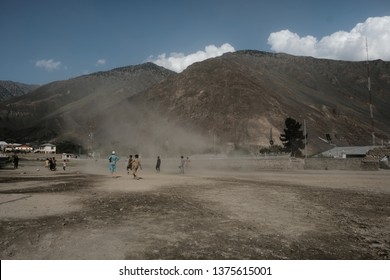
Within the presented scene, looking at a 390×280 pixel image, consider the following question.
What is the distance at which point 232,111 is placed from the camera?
94.3 m

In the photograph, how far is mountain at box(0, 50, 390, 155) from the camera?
297 ft

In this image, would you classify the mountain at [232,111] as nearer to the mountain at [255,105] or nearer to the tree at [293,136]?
the mountain at [255,105]

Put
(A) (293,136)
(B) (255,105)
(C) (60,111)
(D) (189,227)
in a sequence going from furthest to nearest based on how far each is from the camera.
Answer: (C) (60,111), (B) (255,105), (A) (293,136), (D) (189,227)

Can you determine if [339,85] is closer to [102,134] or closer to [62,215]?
[102,134]

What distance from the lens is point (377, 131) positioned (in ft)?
354

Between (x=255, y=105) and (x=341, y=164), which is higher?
(x=255, y=105)

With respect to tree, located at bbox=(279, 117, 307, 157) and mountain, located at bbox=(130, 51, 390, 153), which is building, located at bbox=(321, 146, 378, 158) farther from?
mountain, located at bbox=(130, 51, 390, 153)

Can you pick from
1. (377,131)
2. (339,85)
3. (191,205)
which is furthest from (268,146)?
(339,85)

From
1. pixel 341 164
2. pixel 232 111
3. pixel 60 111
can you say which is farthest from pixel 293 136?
pixel 60 111

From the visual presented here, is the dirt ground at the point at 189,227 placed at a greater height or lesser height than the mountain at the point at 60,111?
lesser

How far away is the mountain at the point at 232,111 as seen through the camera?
9038 cm

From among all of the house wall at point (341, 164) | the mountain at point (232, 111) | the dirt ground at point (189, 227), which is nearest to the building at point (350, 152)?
the house wall at point (341, 164)

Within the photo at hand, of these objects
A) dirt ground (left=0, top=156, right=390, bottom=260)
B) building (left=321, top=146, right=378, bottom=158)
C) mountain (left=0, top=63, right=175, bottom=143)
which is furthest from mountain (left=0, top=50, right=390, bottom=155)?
dirt ground (left=0, top=156, right=390, bottom=260)

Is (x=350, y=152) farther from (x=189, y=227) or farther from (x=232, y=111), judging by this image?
(x=189, y=227)
